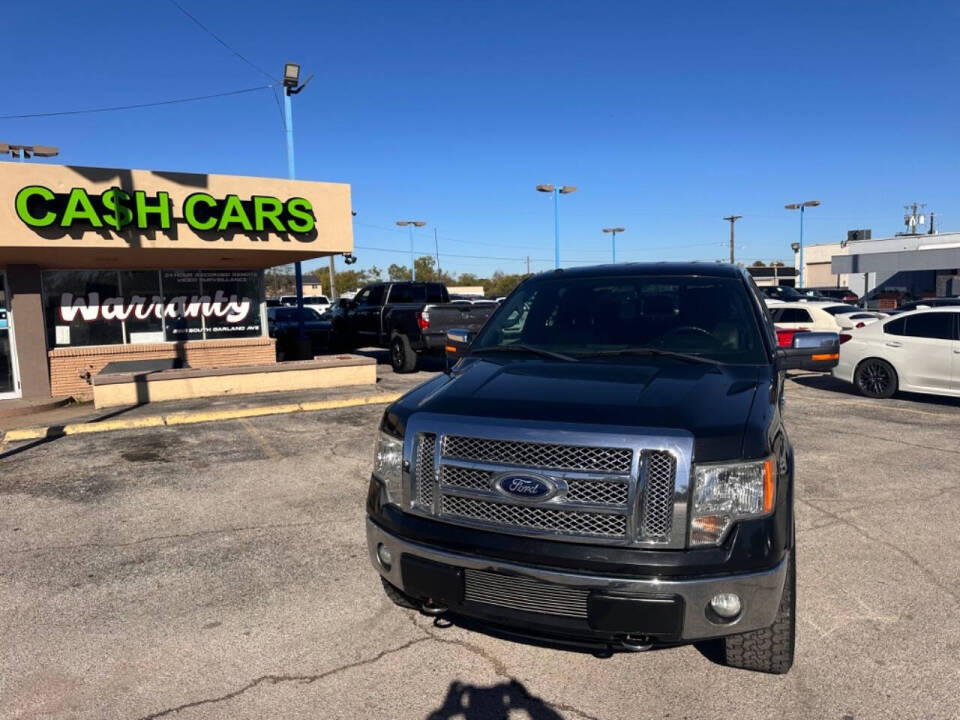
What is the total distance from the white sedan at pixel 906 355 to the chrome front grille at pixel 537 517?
33.0 feet

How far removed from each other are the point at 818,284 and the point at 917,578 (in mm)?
81312

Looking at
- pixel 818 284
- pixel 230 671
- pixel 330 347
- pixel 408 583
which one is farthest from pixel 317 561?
pixel 818 284

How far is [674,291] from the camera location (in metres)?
4.22

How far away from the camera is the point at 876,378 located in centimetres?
1114

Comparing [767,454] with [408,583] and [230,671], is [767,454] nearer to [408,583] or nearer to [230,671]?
[408,583]

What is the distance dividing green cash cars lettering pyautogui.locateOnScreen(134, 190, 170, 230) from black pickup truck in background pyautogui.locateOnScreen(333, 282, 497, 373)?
4.77 m

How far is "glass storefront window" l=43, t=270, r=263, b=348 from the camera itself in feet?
42.7

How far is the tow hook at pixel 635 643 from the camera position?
264 cm

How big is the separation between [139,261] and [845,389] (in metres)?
13.4

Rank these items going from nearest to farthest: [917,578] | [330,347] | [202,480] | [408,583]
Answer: [408,583]
[917,578]
[202,480]
[330,347]

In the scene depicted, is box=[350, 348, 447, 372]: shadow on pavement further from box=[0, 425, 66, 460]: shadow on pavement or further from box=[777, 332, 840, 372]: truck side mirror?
box=[777, 332, 840, 372]: truck side mirror

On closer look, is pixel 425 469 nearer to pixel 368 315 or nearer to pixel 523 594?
pixel 523 594

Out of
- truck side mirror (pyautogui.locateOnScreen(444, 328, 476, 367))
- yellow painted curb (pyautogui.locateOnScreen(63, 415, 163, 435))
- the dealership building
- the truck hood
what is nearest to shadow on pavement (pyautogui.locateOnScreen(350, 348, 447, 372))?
the dealership building

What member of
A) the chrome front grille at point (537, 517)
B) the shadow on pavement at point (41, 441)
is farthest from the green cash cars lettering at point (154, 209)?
the chrome front grille at point (537, 517)
